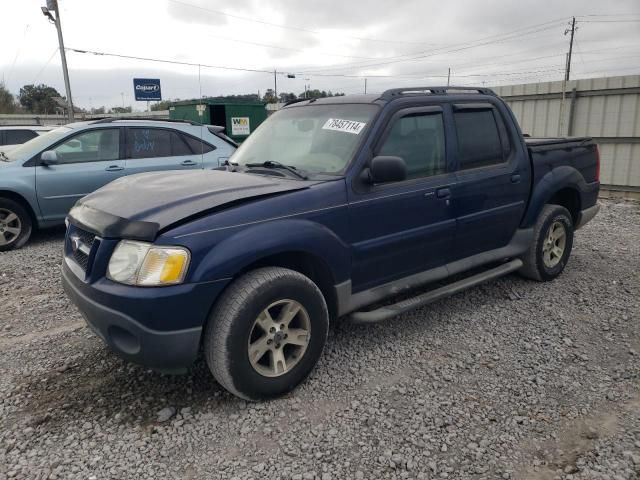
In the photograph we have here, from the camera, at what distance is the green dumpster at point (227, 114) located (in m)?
15.0

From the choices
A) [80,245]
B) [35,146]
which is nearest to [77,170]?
Answer: [35,146]

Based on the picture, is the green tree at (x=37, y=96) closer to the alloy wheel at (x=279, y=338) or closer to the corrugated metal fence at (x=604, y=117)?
the corrugated metal fence at (x=604, y=117)

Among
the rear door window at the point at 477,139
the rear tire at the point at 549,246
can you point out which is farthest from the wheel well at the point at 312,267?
the rear tire at the point at 549,246

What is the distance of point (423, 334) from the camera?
13.1 feet

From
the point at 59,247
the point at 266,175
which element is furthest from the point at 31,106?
the point at 266,175

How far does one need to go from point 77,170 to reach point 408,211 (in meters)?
5.12

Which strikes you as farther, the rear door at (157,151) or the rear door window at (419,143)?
the rear door at (157,151)

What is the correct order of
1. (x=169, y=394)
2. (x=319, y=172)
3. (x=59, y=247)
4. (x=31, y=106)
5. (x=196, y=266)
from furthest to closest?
(x=31, y=106) < (x=59, y=247) < (x=319, y=172) < (x=169, y=394) < (x=196, y=266)

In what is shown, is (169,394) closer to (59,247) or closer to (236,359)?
(236,359)

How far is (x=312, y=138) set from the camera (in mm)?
3719

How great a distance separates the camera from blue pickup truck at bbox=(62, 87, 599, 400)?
8.82 ft

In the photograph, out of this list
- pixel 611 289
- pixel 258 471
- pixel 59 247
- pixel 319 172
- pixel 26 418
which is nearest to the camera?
pixel 258 471

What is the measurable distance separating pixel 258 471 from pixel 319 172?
75.4 inches

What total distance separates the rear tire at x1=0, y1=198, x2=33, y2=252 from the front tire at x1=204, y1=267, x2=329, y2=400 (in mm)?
4956
